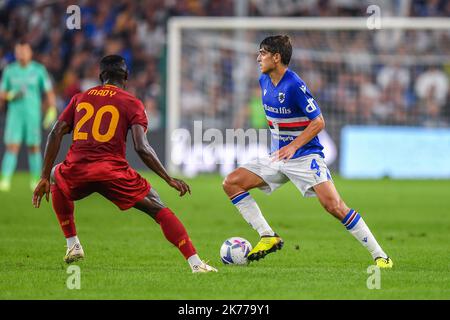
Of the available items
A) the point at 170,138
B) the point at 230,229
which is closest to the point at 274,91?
the point at 230,229

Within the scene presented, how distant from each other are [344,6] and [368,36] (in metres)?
3.09

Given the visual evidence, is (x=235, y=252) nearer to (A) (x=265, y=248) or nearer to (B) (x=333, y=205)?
(A) (x=265, y=248)

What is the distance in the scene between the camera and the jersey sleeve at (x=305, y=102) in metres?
8.84

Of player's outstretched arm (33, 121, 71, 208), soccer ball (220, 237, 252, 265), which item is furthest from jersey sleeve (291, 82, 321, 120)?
player's outstretched arm (33, 121, 71, 208)

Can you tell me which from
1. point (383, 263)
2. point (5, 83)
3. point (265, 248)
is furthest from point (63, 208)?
point (5, 83)

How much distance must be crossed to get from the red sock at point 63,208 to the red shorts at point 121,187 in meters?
0.24

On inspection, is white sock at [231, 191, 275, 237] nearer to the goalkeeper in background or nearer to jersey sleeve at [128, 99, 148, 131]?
jersey sleeve at [128, 99, 148, 131]

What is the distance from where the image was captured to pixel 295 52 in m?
24.0

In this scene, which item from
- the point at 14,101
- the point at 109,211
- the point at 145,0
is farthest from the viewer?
the point at 145,0

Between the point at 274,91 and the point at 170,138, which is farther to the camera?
the point at 170,138

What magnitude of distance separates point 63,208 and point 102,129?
0.93 m

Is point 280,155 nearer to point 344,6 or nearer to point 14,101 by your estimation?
point 14,101

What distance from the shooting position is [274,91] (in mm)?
9109

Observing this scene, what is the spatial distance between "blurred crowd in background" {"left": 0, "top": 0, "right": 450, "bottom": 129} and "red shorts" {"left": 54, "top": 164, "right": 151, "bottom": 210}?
49.5ft
